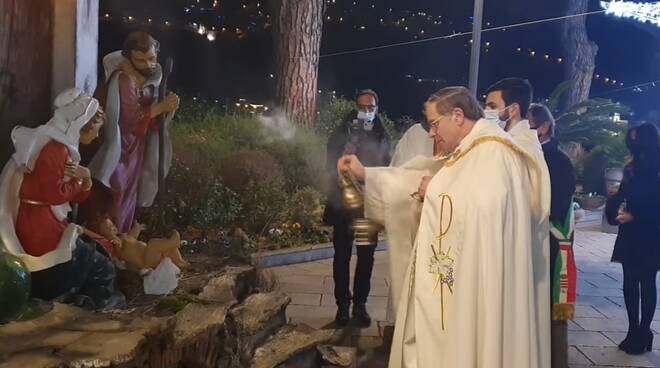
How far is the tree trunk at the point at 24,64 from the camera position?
3.99 meters

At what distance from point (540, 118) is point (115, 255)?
9.49ft

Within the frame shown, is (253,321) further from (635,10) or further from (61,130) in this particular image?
(635,10)

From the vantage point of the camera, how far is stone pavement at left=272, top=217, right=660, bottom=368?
16.6 ft

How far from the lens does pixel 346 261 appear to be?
17.5ft

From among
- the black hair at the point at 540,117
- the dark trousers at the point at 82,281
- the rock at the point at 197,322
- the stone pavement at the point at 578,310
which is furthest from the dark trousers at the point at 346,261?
the dark trousers at the point at 82,281

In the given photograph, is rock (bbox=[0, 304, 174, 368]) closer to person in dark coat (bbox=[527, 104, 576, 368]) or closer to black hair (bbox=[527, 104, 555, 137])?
person in dark coat (bbox=[527, 104, 576, 368])

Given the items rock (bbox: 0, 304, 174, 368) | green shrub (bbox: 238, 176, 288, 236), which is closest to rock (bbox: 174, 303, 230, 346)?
rock (bbox: 0, 304, 174, 368)

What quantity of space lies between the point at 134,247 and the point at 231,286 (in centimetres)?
68

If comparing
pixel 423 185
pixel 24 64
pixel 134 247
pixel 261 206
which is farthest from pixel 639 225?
pixel 261 206

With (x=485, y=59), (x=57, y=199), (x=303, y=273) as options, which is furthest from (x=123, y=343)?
(x=485, y=59)

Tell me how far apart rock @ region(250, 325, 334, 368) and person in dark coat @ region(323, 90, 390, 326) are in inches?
33.3

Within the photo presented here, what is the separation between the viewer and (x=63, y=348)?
9.35ft

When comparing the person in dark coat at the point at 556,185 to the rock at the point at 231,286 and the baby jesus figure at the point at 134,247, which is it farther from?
the baby jesus figure at the point at 134,247

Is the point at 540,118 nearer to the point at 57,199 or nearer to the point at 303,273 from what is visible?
the point at 57,199
